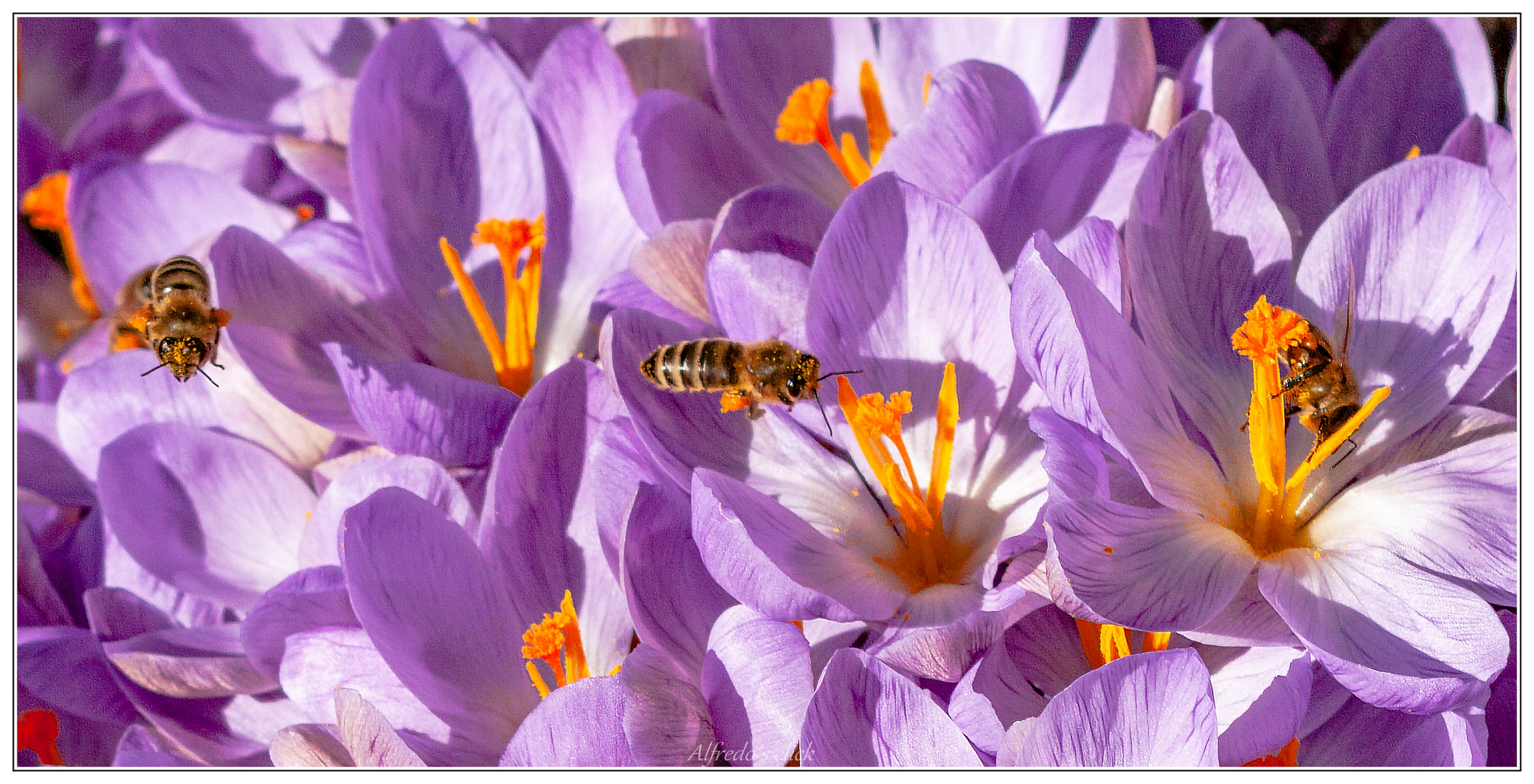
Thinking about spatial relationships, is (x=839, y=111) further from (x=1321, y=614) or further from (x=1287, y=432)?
(x=1321, y=614)

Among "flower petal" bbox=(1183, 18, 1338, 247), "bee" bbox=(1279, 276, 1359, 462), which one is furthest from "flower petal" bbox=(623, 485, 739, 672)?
"flower petal" bbox=(1183, 18, 1338, 247)

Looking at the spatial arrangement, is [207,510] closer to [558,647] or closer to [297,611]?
[297,611]

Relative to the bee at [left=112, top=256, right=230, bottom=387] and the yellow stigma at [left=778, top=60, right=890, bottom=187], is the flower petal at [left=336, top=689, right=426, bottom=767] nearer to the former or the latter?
the bee at [left=112, top=256, right=230, bottom=387]

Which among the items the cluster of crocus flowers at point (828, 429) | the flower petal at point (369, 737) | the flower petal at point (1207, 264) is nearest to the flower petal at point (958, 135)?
the cluster of crocus flowers at point (828, 429)

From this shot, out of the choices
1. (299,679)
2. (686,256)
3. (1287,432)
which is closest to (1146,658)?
(1287,432)

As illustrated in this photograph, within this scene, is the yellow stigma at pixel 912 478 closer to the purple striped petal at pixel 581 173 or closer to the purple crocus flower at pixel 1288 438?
the purple crocus flower at pixel 1288 438

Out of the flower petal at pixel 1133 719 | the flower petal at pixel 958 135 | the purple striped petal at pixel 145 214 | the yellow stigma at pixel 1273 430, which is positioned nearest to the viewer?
the flower petal at pixel 1133 719
